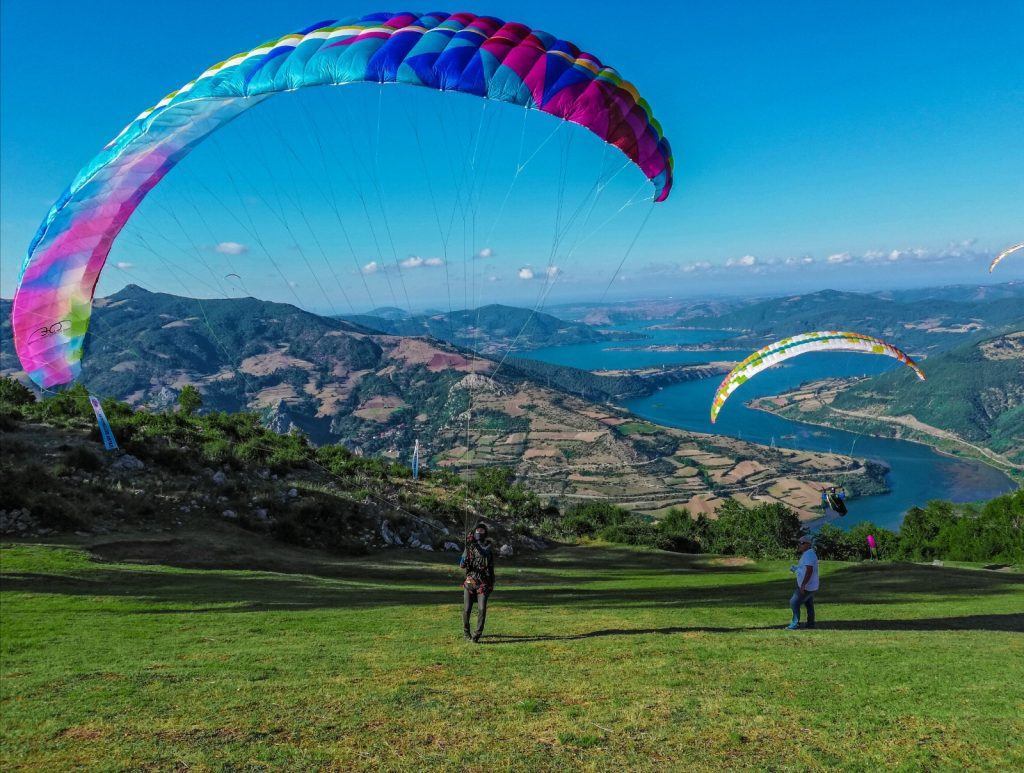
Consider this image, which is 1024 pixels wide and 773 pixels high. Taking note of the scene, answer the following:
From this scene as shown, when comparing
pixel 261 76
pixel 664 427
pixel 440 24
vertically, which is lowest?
pixel 664 427

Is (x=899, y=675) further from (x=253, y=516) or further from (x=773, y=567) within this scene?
(x=253, y=516)

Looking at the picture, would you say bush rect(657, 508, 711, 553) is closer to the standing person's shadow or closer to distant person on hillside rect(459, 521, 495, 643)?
the standing person's shadow

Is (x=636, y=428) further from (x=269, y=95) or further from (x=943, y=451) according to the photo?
(x=269, y=95)

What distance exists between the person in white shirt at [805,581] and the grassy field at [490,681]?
44cm

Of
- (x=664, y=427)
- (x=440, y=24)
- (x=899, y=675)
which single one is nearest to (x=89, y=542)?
(x=440, y=24)

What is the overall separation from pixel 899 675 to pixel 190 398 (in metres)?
50.5

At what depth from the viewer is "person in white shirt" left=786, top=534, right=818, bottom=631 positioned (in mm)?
10703

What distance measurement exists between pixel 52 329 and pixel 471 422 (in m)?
135

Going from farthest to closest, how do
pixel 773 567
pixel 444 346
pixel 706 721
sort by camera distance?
pixel 444 346 < pixel 773 567 < pixel 706 721

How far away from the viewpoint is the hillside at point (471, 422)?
121m

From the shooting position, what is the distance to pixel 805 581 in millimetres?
10727

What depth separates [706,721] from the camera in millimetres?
6250

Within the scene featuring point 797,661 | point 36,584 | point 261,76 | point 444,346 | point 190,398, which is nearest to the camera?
point 797,661

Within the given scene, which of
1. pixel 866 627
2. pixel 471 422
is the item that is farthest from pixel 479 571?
pixel 471 422
